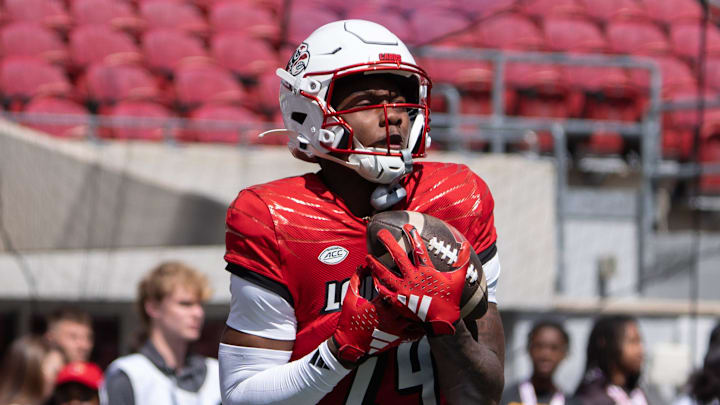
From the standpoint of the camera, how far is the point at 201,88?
7.20 meters

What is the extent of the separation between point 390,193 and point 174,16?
5.82 m

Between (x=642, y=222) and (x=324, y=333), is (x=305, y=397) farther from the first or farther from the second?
(x=642, y=222)

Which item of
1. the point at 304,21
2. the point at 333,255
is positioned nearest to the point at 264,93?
the point at 304,21

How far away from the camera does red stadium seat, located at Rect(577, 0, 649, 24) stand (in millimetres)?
8258

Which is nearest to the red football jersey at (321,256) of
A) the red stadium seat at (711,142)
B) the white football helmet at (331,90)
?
the white football helmet at (331,90)

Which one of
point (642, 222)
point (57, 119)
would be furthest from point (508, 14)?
point (57, 119)

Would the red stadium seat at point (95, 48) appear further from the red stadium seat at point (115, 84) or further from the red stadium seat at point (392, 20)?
the red stadium seat at point (392, 20)

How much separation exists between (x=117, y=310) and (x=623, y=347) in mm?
2761

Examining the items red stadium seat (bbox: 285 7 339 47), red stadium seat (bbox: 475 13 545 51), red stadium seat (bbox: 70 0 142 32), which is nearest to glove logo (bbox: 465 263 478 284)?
red stadium seat (bbox: 285 7 339 47)

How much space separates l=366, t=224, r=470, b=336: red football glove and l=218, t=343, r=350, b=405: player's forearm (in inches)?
6.9

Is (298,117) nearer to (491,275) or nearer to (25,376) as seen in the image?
(491,275)

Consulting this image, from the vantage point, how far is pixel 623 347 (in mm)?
4551

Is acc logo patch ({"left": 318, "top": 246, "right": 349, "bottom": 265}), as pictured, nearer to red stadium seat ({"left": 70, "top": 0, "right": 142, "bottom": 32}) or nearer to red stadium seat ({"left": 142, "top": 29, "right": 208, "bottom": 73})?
red stadium seat ({"left": 70, "top": 0, "right": 142, "bottom": 32})

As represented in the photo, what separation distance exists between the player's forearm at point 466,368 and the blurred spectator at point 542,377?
269 centimetres
